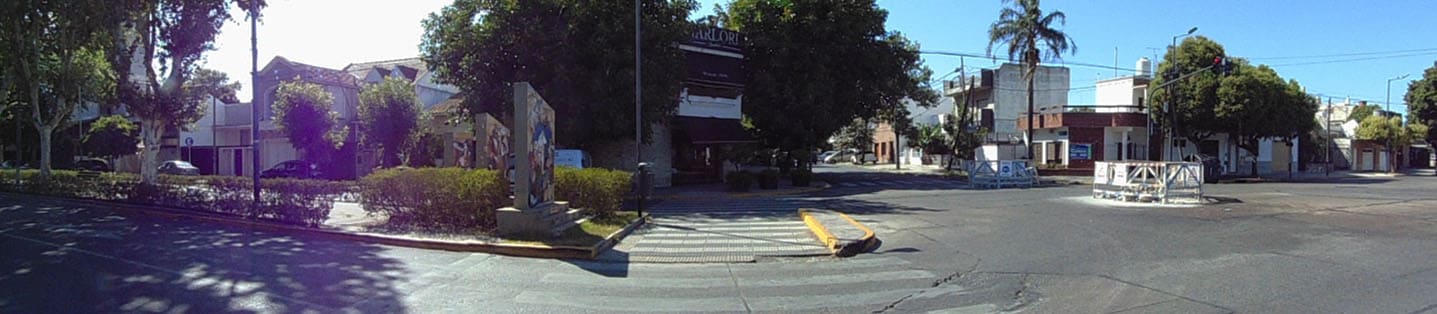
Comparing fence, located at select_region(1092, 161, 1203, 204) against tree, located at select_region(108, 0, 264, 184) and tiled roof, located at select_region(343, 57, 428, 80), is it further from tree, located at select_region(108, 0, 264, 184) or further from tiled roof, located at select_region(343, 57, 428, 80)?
tiled roof, located at select_region(343, 57, 428, 80)

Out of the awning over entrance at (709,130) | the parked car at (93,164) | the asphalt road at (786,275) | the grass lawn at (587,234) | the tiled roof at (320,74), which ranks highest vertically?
the tiled roof at (320,74)

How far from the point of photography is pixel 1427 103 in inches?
1971

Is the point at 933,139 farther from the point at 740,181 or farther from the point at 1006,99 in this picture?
the point at 740,181

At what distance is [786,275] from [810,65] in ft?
77.6

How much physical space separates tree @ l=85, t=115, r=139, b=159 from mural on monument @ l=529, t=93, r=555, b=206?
39543mm

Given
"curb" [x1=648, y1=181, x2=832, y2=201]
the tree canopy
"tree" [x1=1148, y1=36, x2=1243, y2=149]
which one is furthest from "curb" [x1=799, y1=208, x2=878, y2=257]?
the tree canopy

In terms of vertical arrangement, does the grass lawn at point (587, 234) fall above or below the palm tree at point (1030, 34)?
below

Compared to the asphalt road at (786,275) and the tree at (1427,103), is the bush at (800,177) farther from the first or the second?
the tree at (1427,103)

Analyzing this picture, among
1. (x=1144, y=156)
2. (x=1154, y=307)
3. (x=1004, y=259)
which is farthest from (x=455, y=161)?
(x=1144, y=156)

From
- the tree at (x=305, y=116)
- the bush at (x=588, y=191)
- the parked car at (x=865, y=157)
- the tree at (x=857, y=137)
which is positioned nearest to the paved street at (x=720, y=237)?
the bush at (x=588, y=191)

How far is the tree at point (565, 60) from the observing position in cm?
2325

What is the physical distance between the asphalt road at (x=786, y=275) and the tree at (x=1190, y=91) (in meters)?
28.8

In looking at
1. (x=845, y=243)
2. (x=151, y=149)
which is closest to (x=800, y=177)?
(x=845, y=243)

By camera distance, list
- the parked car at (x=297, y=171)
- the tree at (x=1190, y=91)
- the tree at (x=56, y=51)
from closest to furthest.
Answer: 1. the tree at (x=56, y=51)
2. the parked car at (x=297, y=171)
3. the tree at (x=1190, y=91)
